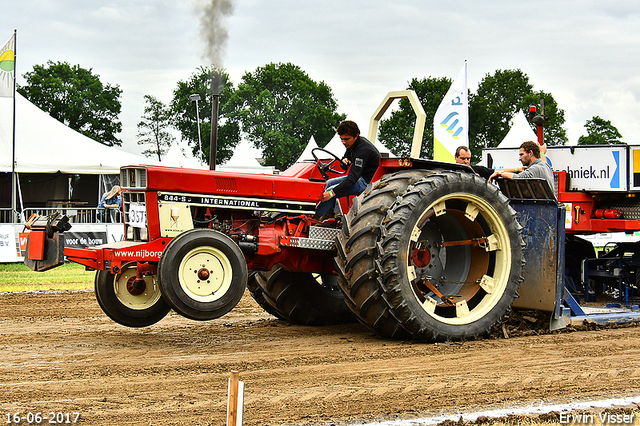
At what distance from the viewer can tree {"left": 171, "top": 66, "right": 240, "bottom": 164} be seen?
57.1 metres

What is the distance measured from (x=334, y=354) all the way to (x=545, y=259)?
2.34m

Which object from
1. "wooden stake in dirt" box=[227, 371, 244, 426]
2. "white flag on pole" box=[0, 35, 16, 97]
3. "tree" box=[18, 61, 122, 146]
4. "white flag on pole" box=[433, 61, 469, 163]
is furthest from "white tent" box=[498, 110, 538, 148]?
"tree" box=[18, 61, 122, 146]

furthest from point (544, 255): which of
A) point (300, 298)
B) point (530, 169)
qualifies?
point (300, 298)

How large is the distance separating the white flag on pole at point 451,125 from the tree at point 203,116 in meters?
40.0

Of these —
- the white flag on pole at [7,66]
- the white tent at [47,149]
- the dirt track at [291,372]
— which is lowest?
the dirt track at [291,372]

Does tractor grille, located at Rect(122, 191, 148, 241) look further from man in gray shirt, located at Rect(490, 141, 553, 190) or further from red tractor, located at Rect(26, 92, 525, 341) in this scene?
man in gray shirt, located at Rect(490, 141, 553, 190)

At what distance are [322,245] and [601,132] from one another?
59312 mm

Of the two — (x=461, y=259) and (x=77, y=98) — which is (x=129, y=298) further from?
(x=77, y=98)

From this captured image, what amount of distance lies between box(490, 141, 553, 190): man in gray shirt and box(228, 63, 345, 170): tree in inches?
1910

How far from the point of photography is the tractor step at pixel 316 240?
606 centimetres

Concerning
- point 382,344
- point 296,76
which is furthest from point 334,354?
point 296,76

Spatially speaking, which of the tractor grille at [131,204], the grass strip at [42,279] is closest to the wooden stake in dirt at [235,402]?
the tractor grille at [131,204]

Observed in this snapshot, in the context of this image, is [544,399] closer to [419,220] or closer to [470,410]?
[470,410]

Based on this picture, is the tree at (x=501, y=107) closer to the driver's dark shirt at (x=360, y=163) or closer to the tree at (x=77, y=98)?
the tree at (x=77, y=98)
